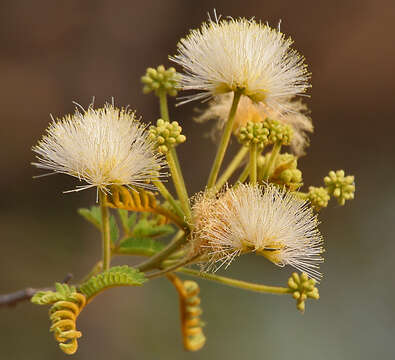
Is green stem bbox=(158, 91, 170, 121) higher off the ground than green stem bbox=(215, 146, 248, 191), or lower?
higher

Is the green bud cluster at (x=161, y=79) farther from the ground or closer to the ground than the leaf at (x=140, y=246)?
farther from the ground

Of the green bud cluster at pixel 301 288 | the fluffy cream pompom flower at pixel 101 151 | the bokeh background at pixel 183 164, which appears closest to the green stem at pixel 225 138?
the fluffy cream pompom flower at pixel 101 151

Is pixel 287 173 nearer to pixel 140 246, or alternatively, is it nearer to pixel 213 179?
pixel 213 179

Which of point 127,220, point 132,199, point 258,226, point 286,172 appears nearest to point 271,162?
point 286,172

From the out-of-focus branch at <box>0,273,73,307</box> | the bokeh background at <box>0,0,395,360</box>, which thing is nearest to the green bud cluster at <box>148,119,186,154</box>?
the out-of-focus branch at <box>0,273,73,307</box>

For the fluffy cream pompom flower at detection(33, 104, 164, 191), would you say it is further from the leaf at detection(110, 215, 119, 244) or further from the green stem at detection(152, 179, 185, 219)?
the leaf at detection(110, 215, 119, 244)

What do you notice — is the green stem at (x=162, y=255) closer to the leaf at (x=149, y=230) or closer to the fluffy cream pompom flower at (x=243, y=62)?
the leaf at (x=149, y=230)
